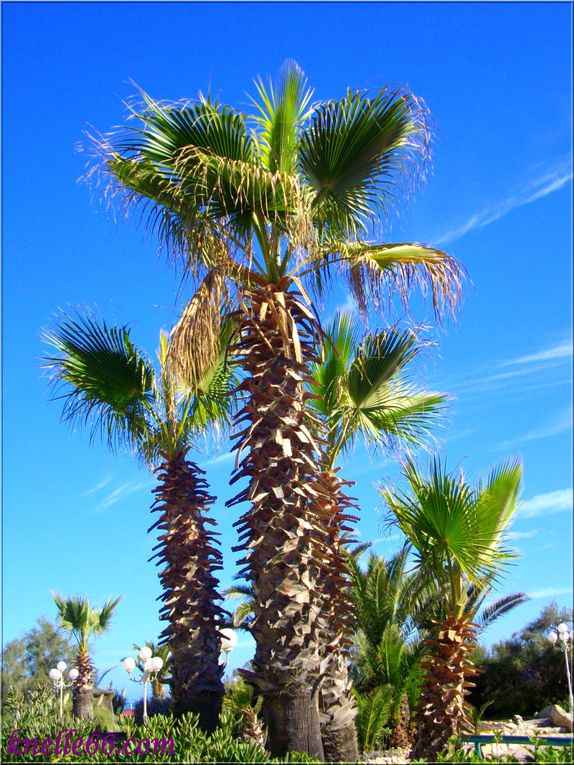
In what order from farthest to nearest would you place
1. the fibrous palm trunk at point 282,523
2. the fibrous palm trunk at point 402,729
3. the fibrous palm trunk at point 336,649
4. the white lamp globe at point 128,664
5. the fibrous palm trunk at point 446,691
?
Result: the white lamp globe at point 128,664
the fibrous palm trunk at point 402,729
the fibrous palm trunk at point 446,691
the fibrous palm trunk at point 336,649
the fibrous palm trunk at point 282,523

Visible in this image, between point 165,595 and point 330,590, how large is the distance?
2.15 m

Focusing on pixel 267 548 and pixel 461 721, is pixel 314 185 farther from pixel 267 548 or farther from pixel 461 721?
pixel 461 721

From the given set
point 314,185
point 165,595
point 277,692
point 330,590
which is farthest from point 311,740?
point 314,185

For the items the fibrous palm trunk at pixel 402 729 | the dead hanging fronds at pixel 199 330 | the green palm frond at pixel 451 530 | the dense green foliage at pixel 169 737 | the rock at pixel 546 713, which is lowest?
the rock at pixel 546 713

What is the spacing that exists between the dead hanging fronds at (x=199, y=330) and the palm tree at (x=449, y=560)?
3.20 metres

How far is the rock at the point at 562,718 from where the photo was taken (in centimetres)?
1845

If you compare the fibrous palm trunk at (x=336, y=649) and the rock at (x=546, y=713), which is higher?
the fibrous palm trunk at (x=336, y=649)

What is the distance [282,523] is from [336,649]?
2.41 meters

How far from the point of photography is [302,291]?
8523 mm

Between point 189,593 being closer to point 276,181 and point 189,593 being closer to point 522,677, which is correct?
point 276,181

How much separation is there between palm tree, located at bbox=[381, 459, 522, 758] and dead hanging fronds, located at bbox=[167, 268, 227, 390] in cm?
320

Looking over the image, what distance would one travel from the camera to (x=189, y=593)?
9.93m

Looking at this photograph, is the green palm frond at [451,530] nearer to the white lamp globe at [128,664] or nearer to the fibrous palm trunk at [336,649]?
the fibrous palm trunk at [336,649]

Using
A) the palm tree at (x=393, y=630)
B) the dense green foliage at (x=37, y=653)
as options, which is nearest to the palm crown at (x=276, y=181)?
the palm tree at (x=393, y=630)
